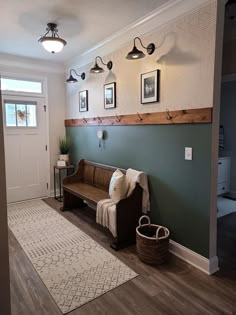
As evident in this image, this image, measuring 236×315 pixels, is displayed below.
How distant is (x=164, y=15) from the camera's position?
2.48 m

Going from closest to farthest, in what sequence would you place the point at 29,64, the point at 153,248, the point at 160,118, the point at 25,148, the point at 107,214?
the point at 153,248 → the point at 160,118 → the point at 107,214 → the point at 29,64 → the point at 25,148

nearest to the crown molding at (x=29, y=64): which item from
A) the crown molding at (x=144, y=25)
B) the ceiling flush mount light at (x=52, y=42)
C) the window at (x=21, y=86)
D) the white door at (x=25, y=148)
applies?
the window at (x=21, y=86)

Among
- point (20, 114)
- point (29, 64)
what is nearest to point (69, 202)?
point (20, 114)

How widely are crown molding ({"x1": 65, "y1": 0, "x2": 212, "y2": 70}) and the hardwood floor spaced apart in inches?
98.6

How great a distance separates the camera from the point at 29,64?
4.26m

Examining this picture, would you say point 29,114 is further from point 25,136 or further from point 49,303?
point 49,303

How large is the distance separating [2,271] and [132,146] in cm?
218

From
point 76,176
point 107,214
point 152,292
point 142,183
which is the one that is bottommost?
point 152,292

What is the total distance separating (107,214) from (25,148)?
2461mm

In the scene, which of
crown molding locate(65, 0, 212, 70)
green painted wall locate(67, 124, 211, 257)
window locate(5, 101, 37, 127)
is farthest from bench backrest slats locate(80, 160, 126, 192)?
crown molding locate(65, 0, 212, 70)

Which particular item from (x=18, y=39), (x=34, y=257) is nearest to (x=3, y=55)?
(x=18, y=39)

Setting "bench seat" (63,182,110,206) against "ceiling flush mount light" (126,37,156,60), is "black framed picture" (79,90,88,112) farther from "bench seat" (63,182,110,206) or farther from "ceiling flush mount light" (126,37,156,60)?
"ceiling flush mount light" (126,37,156,60)

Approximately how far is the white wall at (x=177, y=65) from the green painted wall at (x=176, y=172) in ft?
0.90

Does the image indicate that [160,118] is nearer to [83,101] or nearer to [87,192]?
[87,192]
